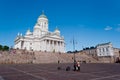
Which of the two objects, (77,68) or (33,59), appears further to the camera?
(33,59)

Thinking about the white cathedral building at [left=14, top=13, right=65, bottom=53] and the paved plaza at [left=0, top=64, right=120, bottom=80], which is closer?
the paved plaza at [left=0, top=64, right=120, bottom=80]

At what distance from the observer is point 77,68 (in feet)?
64.1

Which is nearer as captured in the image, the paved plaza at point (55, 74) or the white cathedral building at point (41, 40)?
the paved plaza at point (55, 74)

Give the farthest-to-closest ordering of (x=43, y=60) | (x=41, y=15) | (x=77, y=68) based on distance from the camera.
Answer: (x=41, y=15) < (x=43, y=60) < (x=77, y=68)

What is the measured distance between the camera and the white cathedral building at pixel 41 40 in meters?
83.9

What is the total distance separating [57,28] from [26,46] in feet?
94.0

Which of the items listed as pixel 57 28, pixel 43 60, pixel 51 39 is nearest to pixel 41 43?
pixel 51 39

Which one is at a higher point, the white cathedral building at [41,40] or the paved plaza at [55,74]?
the white cathedral building at [41,40]

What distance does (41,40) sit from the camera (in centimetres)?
8725

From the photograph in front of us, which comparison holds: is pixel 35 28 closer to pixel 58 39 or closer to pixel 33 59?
pixel 58 39

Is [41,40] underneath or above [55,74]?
above

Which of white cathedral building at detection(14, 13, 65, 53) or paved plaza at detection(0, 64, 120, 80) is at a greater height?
white cathedral building at detection(14, 13, 65, 53)

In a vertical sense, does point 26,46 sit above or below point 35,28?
below

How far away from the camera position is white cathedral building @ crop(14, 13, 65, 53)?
83.9m
